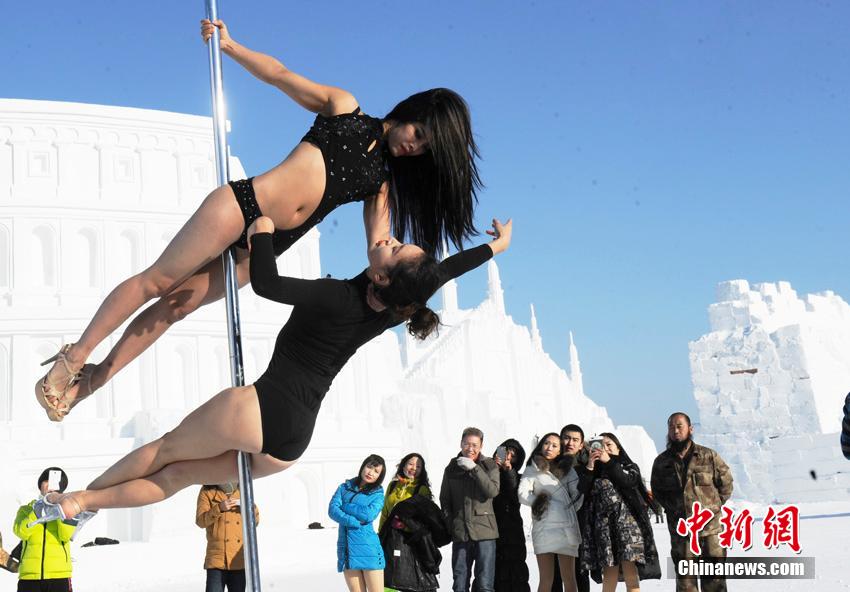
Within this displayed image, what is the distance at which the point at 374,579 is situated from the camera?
29.2 feet

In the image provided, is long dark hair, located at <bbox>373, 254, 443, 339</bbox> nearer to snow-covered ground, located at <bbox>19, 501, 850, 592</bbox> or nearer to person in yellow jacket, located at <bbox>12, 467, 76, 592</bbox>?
person in yellow jacket, located at <bbox>12, 467, 76, 592</bbox>

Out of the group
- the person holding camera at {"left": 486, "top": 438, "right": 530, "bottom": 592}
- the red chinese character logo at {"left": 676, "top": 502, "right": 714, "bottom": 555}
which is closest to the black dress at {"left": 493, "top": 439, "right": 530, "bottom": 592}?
the person holding camera at {"left": 486, "top": 438, "right": 530, "bottom": 592}

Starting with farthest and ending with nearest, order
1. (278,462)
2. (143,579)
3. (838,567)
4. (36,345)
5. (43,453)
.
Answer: (36,345)
(43,453)
(143,579)
(838,567)
(278,462)

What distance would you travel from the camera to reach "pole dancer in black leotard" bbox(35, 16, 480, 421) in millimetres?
3635

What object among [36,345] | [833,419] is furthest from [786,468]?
[36,345]

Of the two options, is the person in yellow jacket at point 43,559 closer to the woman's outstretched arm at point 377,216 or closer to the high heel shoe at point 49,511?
the high heel shoe at point 49,511

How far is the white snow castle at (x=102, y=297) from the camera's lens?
3447 centimetres

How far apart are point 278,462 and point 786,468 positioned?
122 ft

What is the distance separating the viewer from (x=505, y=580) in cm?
937

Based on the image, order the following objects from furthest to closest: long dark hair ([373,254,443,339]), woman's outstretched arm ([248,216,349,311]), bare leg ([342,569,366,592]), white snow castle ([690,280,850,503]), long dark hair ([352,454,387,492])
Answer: white snow castle ([690,280,850,503])
long dark hair ([352,454,387,492])
bare leg ([342,569,366,592])
long dark hair ([373,254,443,339])
woman's outstretched arm ([248,216,349,311])

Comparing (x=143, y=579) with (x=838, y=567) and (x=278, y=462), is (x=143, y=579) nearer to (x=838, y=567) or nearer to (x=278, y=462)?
(x=838, y=567)

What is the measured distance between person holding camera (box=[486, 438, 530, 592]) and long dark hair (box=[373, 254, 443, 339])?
5.94 meters

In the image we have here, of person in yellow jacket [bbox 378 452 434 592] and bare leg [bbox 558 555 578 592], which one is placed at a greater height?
person in yellow jacket [bbox 378 452 434 592]

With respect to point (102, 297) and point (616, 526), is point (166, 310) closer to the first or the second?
point (616, 526)
